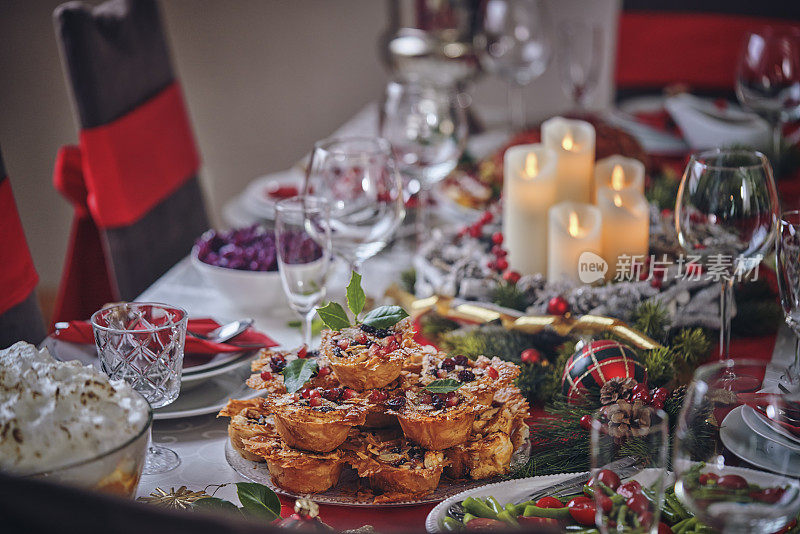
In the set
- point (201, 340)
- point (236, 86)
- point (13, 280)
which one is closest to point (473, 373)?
point (201, 340)

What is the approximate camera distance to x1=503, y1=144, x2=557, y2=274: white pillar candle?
1177 mm

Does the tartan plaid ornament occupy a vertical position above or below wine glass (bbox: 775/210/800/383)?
below

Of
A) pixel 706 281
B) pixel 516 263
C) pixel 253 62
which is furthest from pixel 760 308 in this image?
pixel 253 62

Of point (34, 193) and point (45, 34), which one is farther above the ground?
point (45, 34)

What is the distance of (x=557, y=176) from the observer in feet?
4.13

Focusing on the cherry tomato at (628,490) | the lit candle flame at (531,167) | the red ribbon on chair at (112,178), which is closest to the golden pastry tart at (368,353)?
the cherry tomato at (628,490)

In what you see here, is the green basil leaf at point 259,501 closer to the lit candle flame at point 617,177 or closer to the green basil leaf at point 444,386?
the green basil leaf at point 444,386

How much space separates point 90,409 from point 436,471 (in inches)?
11.9

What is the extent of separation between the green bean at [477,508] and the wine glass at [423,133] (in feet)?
2.62

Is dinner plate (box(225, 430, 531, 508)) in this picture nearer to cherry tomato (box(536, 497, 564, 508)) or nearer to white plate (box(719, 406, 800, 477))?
cherry tomato (box(536, 497, 564, 508))

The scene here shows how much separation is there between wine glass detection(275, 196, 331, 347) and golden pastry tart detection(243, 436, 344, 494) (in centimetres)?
26

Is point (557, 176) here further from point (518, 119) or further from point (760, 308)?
point (518, 119)

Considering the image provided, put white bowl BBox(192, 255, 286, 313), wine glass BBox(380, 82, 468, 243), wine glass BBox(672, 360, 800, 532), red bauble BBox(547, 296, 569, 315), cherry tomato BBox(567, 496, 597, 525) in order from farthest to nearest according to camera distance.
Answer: wine glass BBox(380, 82, 468, 243)
white bowl BBox(192, 255, 286, 313)
red bauble BBox(547, 296, 569, 315)
cherry tomato BBox(567, 496, 597, 525)
wine glass BBox(672, 360, 800, 532)

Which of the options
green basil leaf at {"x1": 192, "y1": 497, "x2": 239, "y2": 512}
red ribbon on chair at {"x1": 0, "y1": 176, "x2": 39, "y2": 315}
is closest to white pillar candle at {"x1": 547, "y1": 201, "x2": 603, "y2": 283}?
green basil leaf at {"x1": 192, "y1": 497, "x2": 239, "y2": 512}
